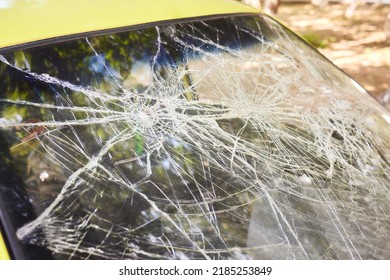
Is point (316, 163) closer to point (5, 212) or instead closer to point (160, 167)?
point (160, 167)

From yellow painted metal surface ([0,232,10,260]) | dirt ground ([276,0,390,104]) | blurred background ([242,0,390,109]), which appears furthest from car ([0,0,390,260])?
dirt ground ([276,0,390,104])

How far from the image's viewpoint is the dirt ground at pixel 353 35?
20.9ft

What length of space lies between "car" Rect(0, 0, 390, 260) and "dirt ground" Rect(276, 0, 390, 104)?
12.8 feet

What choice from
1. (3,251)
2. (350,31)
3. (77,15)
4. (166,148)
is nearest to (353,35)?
(350,31)

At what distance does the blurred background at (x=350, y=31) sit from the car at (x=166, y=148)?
2.46 meters

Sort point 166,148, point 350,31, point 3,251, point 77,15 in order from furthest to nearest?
1. point 350,31
2. point 77,15
3. point 166,148
4. point 3,251

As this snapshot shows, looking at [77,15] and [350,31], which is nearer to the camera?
[77,15]

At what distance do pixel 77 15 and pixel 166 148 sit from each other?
2.27 feet

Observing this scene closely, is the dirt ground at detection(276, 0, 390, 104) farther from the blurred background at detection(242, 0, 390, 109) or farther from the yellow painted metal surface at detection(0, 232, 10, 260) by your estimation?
the yellow painted metal surface at detection(0, 232, 10, 260)

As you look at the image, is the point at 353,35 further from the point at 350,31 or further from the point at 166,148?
the point at 166,148

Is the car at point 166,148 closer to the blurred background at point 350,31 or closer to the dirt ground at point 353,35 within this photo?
the blurred background at point 350,31

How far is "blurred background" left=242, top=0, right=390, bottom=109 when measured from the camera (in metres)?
6.30

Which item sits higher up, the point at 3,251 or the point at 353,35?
the point at 353,35

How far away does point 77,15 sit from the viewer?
1.61 meters
